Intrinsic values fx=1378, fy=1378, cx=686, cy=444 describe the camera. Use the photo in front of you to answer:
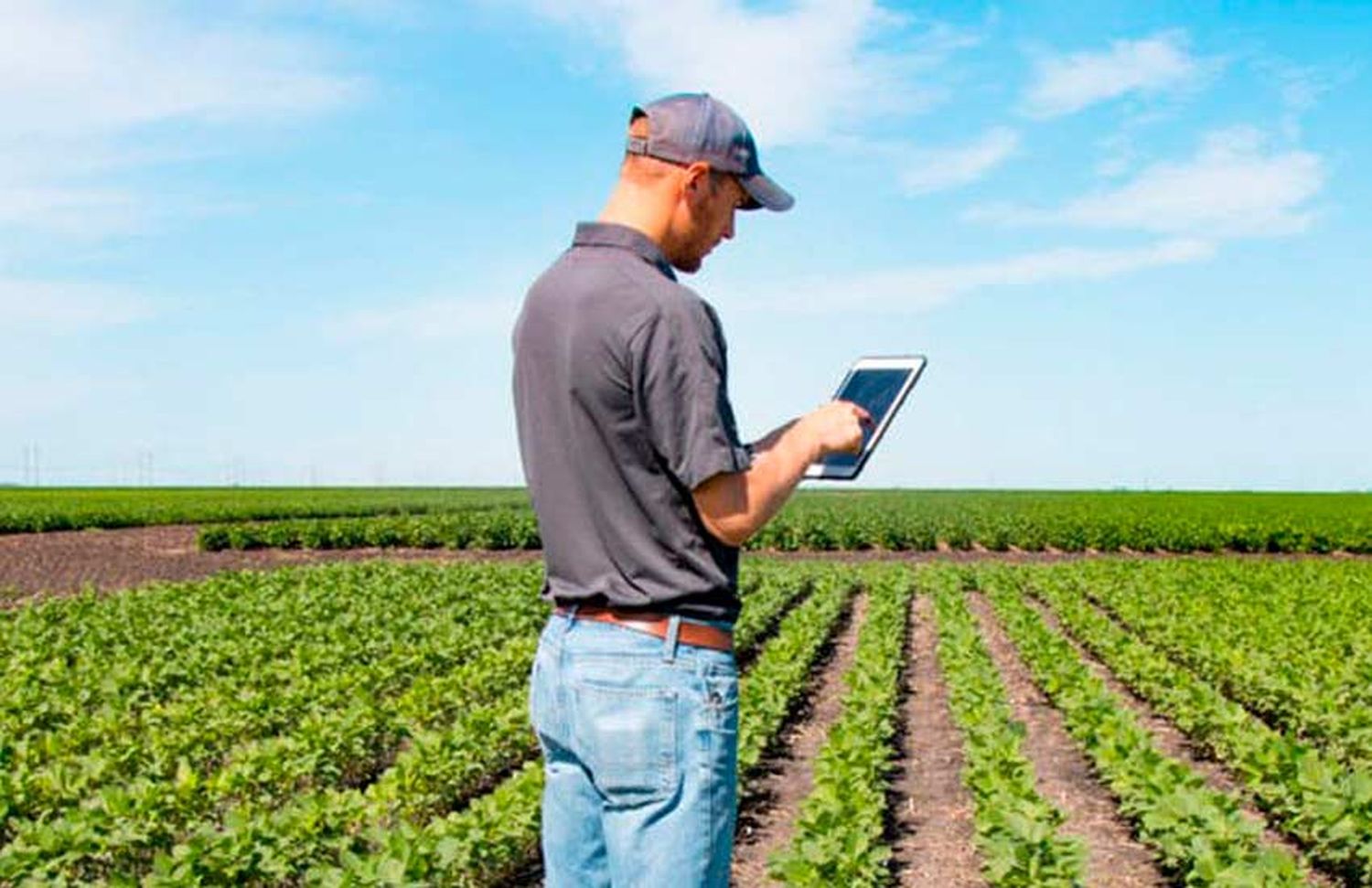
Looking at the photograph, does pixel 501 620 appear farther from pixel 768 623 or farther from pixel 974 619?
pixel 974 619

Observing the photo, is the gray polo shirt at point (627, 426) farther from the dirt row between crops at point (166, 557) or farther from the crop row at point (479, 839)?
the dirt row between crops at point (166, 557)

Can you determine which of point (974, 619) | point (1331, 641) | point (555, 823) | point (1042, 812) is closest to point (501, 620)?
point (974, 619)

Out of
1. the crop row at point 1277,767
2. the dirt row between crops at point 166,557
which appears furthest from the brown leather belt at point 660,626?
the dirt row between crops at point 166,557

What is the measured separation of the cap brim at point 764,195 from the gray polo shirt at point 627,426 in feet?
0.79

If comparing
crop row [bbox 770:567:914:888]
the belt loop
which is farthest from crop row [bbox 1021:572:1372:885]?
the belt loop

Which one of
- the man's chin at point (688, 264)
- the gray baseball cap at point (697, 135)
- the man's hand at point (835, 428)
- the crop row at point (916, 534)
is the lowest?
the crop row at point (916, 534)

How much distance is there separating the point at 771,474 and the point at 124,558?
108 ft

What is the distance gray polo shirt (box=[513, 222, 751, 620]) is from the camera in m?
2.52

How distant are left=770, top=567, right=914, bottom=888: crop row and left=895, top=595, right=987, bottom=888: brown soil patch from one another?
152 millimetres

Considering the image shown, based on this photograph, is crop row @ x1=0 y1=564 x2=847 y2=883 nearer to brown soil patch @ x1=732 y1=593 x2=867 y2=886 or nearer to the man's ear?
brown soil patch @ x1=732 y1=593 x2=867 y2=886

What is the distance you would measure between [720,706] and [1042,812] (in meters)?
4.63

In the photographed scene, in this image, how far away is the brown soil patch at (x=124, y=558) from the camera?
2661cm

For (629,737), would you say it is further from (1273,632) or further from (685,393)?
(1273,632)

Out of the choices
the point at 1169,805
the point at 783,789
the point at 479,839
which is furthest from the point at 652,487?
the point at 783,789
